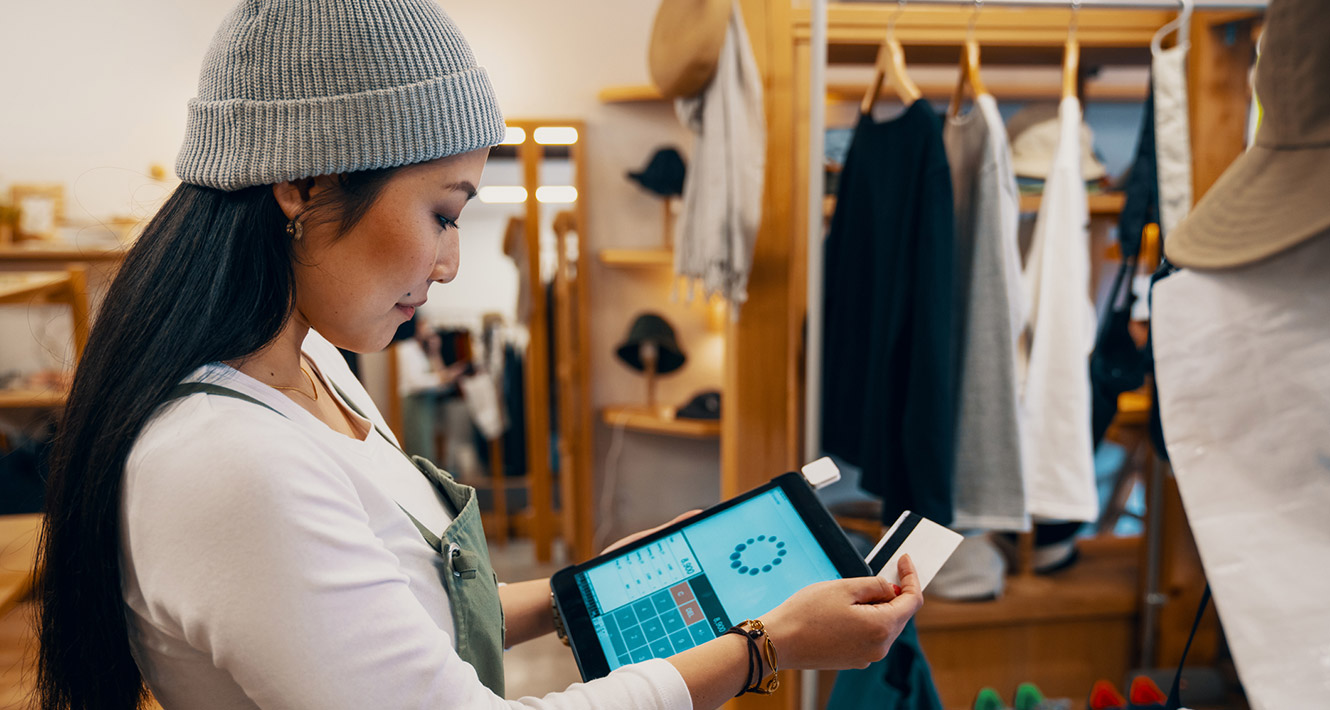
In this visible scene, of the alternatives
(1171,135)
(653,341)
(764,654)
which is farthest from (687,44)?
(653,341)

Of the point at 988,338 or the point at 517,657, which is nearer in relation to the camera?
the point at 988,338

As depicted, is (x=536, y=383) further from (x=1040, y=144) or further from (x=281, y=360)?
(x=281, y=360)

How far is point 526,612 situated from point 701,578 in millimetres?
232

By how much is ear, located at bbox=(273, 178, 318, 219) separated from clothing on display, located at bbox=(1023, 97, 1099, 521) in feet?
4.62

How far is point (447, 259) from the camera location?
0.72m

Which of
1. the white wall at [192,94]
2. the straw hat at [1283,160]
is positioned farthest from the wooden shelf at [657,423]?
the straw hat at [1283,160]

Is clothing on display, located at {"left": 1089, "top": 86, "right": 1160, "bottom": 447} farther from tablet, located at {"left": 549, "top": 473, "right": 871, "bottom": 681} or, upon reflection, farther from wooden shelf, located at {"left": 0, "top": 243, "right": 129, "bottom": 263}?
wooden shelf, located at {"left": 0, "top": 243, "right": 129, "bottom": 263}

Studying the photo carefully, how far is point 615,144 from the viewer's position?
3250 mm

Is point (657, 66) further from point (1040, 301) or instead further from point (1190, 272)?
point (1190, 272)

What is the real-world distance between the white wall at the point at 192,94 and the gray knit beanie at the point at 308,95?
2.65 m

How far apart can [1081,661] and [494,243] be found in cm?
256

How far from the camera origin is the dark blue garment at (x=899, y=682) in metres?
1.07

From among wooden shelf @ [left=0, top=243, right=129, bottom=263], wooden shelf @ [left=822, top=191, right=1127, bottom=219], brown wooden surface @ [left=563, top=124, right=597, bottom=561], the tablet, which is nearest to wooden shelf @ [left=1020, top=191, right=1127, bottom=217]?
wooden shelf @ [left=822, top=191, right=1127, bottom=219]

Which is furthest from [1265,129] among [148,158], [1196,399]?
[148,158]
